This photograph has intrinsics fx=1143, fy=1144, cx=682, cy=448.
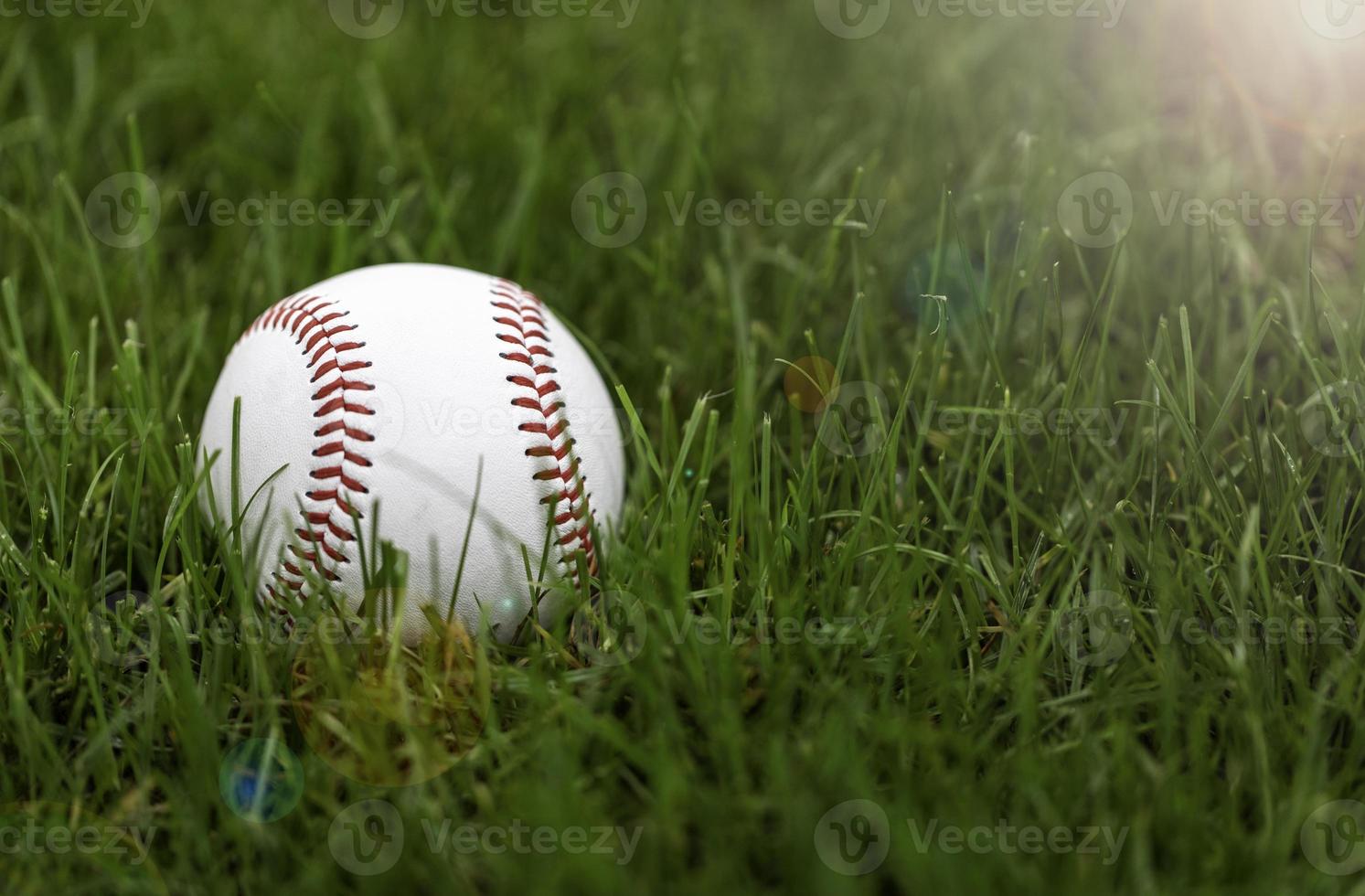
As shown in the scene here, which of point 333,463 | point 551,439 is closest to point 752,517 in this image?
point 551,439

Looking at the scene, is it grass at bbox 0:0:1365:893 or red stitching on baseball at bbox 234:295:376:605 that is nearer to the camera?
grass at bbox 0:0:1365:893

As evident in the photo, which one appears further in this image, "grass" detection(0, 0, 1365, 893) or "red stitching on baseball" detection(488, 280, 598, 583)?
"red stitching on baseball" detection(488, 280, 598, 583)

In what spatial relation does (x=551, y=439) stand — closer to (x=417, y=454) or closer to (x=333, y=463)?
(x=417, y=454)

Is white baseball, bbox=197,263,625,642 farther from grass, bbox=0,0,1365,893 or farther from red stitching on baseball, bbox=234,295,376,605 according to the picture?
grass, bbox=0,0,1365,893

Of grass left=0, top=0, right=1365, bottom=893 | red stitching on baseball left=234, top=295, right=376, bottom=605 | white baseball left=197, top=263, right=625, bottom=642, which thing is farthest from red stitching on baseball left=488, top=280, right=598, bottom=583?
red stitching on baseball left=234, top=295, right=376, bottom=605

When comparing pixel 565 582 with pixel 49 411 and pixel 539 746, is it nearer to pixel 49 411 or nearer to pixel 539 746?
pixel 539 746

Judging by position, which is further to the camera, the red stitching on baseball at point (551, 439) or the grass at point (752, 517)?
the red stitching on baseball at point (551, 439)

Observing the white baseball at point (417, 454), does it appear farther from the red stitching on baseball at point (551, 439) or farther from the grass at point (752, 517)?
the grass at point (752, 517)

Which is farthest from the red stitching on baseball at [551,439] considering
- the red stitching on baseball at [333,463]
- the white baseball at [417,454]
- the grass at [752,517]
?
the red stitching on baseball at [333,463]
